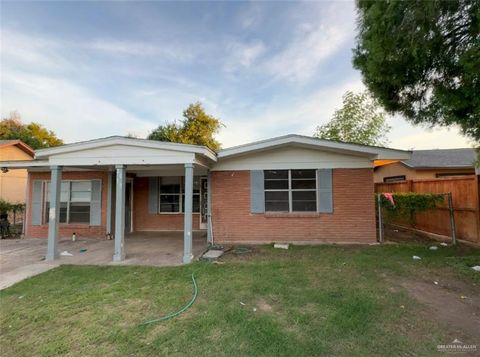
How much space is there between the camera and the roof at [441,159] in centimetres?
1300

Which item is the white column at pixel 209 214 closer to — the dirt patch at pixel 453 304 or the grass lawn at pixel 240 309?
the grass lawn at pixel 240 309

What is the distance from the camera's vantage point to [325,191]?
7.98m

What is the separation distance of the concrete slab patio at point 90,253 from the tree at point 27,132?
22.8m

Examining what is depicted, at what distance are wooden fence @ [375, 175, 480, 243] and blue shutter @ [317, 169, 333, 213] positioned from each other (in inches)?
146

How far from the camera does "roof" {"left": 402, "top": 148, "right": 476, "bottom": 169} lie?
1300 cm

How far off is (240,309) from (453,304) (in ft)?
10.3

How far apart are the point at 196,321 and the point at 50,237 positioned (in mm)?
5609

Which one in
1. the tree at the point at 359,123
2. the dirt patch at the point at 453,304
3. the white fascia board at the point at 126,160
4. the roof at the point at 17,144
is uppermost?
the tree at the point at 359,123

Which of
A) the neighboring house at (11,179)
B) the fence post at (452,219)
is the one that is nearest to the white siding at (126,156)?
the fence post at (452,219)

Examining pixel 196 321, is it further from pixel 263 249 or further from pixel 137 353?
pixel 263 249

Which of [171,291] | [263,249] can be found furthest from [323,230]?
[171,291]

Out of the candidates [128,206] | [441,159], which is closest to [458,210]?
[441,159]

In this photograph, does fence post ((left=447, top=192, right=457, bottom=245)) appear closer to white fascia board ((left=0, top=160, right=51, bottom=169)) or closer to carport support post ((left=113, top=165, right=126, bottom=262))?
carport support post ((left=113, top=165, right=126, bottom=262))

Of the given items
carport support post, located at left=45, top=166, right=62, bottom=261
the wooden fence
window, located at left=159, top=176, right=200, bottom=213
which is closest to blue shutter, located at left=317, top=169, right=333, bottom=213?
the wooden fence
